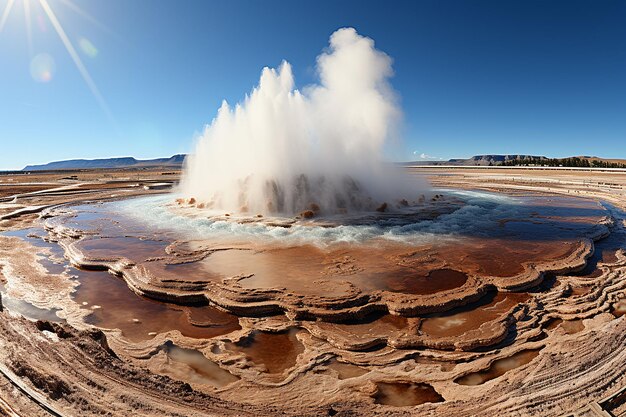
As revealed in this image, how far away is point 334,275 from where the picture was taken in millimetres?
9156

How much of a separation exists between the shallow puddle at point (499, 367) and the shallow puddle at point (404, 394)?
547mm

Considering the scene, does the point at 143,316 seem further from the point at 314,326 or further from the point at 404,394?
the point at 404,394

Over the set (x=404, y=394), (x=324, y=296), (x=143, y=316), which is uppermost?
(x=324, y=296)

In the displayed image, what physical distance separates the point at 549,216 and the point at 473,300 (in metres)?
14.5

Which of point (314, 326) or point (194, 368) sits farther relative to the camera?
point (314, 326)

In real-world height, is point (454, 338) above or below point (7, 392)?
below

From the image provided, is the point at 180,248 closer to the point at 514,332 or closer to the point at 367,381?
the point at 367,381

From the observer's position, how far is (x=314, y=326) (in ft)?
21.7

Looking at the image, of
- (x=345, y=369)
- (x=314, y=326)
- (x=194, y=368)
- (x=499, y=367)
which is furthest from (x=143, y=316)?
(x=499, y=367)

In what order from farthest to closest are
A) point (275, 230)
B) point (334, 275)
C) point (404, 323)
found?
point (275, 230) → point (334, 275) → point (404, 323)

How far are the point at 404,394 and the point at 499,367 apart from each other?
1821 mm

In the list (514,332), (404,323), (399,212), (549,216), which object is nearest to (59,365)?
(404,323)

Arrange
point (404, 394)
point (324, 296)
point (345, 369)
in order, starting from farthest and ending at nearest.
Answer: point (324, 296) → point (345, 369) → point (404, 394)

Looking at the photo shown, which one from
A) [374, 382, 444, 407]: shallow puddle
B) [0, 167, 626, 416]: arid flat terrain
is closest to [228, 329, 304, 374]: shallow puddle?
[0, 167, 626, 416]: arid flat terrain
